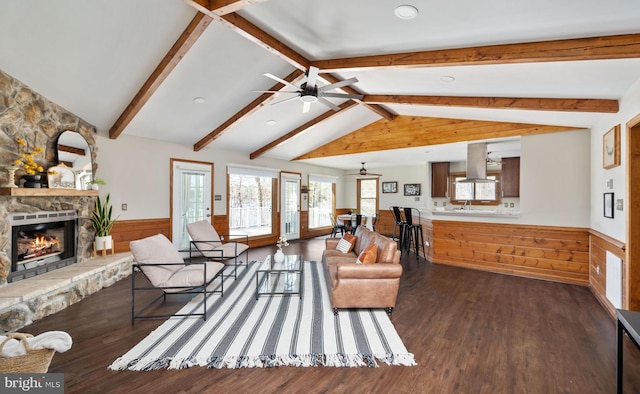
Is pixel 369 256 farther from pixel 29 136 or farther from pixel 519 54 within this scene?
pixel 29 136

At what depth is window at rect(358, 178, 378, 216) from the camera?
10.6m

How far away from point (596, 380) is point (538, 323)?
3.32ft

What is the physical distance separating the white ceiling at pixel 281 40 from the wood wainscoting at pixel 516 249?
5.83ft

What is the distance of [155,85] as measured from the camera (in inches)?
147

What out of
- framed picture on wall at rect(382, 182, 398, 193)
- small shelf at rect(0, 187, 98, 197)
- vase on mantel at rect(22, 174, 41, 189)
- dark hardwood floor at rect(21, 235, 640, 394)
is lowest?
A: dark hardwood floor at rect(21, 235, 640, 394)

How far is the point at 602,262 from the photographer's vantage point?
3.81m

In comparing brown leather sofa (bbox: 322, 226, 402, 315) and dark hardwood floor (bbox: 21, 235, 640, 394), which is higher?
brown leather sofa (bbox: 322, 226, 402, 315)

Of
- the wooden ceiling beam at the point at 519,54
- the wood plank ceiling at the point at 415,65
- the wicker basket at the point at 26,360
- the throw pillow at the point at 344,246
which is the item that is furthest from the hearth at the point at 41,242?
the wooden ceiling beam at the point at 519,54

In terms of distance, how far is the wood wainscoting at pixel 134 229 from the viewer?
5.12m

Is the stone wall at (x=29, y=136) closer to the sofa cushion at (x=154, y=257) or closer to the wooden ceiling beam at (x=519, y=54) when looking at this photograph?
the sofa cushion at (x=154, y=257)

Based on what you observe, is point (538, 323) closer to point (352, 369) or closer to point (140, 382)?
point (352, 369)

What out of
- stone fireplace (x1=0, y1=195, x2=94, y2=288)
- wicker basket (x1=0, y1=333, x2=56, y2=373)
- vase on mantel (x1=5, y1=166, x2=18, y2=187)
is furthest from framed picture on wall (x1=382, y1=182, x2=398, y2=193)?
wicker basket (x1=0, y1=333, x2=56, y2=373)

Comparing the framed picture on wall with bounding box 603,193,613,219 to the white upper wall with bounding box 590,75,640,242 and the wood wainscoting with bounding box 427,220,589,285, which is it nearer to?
the white upper wall with bounding box 590,75,640,242

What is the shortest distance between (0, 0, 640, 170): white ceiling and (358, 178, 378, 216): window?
584 centimetres
